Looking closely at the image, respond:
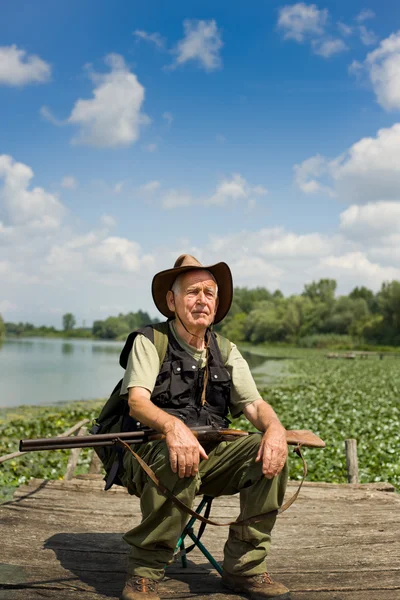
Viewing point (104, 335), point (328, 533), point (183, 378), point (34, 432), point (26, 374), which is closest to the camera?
point (183, 378)

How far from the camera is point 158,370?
10.1ft

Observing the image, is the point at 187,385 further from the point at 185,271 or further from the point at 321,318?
the point at 321,318

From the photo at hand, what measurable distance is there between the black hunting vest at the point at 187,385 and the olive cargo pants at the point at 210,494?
22 centimetres

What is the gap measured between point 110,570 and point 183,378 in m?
1.28

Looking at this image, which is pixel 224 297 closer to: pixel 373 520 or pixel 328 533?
pixel 328 533

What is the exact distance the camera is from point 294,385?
1992cm

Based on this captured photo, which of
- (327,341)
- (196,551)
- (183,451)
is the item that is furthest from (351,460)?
(327,341)

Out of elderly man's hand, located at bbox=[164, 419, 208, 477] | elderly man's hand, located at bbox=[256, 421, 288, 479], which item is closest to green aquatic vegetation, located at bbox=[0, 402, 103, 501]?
elderly man's hand, located at bbox=[164, 419, 208, 477]

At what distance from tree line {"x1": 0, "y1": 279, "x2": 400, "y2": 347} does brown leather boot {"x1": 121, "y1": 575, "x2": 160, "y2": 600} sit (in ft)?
194

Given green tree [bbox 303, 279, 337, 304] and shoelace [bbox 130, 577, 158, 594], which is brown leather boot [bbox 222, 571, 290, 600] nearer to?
shoelace [bbox 130, 577, 158, 594]

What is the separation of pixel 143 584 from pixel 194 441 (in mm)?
762

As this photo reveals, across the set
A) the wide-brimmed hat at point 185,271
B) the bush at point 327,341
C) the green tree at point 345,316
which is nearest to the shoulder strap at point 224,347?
the wide-brimmed hat at point 185,271

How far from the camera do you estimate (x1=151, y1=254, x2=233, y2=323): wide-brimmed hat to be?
3270mm

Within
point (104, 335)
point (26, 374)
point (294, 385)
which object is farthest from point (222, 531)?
point (104, 335)
